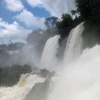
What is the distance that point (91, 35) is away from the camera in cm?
2120

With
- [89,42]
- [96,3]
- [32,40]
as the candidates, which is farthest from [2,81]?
[32,40]

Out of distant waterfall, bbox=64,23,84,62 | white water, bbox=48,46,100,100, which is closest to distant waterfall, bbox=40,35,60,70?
distant waterfall, bbox=64,23,84,62

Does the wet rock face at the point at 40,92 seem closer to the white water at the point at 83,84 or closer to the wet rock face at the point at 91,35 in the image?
the white water at the point at 83,84

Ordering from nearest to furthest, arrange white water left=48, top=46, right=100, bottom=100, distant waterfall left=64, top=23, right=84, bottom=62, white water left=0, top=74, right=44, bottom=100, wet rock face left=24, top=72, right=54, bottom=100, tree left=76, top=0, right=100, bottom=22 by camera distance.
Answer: white water left=48, top=46, right=100, bottom=100 < wet rock face left=24, top=72, right=54, bottom=100 < white water left=0, top=74, right=44, bottom=100 < distant waterfall left=64, top=23, right=84, bottom=62 < tree left=76, top=0, right=100, bottom=22

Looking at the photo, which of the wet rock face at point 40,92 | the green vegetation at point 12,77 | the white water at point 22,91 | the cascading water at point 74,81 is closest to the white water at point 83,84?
the cascading water at point 74,81

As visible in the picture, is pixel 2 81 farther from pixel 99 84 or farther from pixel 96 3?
pixel 99 84

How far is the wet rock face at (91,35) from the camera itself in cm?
2071

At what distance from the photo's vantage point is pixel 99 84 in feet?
42.3

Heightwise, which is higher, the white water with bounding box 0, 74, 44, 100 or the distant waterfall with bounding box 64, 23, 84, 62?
the distant waterfall with bounding box 64, 23, 84, 62

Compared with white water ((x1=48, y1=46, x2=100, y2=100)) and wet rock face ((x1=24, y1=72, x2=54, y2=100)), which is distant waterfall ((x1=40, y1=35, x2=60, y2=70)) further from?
white water ((x1=48, y1=46, x2=100, y2=100))

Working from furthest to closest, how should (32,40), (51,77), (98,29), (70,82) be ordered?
1. (32,40)
2. (98,29)
3. (51,77)
4. (70,82)

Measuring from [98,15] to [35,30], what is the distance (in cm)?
4322

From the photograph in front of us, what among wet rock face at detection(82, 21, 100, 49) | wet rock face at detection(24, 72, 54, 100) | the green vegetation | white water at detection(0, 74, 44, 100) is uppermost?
the green vegetation

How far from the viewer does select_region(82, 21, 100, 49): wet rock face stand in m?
20.7
